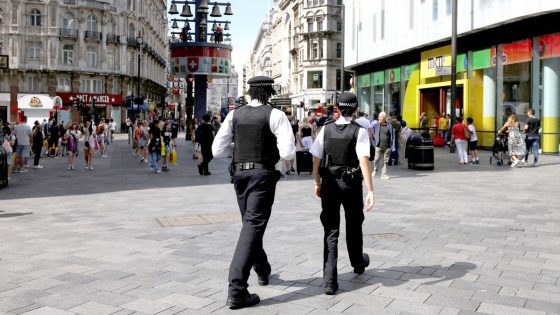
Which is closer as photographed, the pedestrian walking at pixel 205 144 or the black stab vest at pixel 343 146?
the black stab vest at pixel 343 146

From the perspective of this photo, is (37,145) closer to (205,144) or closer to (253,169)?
(205,144)

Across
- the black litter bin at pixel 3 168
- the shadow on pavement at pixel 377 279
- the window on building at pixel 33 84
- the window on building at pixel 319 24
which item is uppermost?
the window on building at pixel 319 24

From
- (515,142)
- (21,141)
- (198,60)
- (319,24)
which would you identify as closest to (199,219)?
(21,141)

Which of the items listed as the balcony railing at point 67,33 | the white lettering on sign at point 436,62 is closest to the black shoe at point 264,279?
the white lettering on sign at point 436,62

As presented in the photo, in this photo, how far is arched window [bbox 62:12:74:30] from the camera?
54.2 m

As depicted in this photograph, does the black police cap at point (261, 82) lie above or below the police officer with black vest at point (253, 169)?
above

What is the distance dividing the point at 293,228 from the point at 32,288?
384 cm

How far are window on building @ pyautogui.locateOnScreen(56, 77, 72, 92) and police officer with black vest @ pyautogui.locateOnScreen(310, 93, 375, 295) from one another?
174 feet

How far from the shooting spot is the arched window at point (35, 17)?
2074 inches

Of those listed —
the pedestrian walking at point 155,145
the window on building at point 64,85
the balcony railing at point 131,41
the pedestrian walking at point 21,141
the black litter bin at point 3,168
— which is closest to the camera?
the black litter bin at point 3,168

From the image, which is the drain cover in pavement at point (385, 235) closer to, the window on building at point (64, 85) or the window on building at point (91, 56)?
the window on building at point (64, 85)

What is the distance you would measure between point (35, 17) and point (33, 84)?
6.15m

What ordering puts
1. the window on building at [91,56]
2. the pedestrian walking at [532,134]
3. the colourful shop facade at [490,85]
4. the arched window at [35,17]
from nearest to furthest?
the pedestrian walking at [532,134]
the colourful shop facade at [490,85]
the arched window at [35,17]
the window on building at [91,56]

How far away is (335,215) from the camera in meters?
5.19
